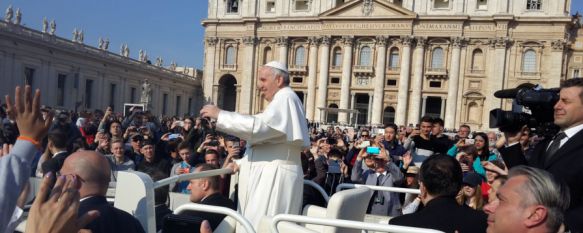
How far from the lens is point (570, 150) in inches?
112

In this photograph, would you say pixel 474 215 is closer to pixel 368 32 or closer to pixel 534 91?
pixel 534 91

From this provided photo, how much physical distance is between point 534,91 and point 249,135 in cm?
205

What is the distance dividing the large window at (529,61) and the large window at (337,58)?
17248 mm

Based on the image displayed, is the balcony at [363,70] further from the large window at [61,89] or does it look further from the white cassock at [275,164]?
the white cassock at [275,164]

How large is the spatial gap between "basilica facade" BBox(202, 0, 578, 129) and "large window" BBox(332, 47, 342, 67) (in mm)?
105

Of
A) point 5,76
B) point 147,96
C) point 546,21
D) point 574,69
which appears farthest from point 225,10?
point 574,69

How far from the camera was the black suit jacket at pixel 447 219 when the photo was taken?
9.00 ft

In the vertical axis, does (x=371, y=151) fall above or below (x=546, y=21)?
below

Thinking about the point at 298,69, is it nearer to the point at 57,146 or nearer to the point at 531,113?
the point at 57,146

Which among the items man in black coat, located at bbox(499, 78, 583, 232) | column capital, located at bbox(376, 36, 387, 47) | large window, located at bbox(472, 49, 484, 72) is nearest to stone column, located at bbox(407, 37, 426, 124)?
column capital, located at bbox(376, 36, 387, 47)

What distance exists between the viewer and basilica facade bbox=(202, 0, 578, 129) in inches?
1662

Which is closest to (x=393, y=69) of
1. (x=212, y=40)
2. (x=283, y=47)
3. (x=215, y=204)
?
(x=283, y=47)

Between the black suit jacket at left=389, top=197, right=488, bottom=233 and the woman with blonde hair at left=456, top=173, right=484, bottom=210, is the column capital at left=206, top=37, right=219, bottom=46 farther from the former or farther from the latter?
the black suit jacket at left=389, top=197, right=488, bottom=233

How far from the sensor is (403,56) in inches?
1754
